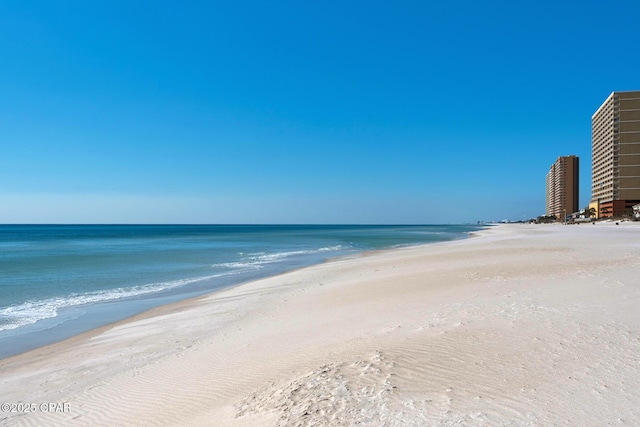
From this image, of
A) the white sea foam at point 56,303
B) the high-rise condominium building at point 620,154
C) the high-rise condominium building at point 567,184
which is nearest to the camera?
Result: the white sea foam at point 56,303

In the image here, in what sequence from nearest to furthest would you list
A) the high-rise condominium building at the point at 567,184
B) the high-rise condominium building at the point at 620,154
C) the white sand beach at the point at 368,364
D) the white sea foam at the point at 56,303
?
the white sand beach at the point at 368,364 < the white sea foam at the point at 56,303 < the high-rise condominium building at the point at 620,154 < the high-rise condominium building at the point at 567,184

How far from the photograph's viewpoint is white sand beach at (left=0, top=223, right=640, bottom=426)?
4480mm

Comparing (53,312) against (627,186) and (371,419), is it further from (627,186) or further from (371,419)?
(627,186)

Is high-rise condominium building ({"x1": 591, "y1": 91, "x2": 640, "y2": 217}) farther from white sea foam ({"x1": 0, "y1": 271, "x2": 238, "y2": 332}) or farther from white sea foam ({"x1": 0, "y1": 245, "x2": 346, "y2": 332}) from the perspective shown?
white sea foam ({"x1": 0, "y1": 271, "x2": 238, "y2": 332})

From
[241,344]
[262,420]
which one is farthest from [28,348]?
[262,420]

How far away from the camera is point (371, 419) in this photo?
4238 mm

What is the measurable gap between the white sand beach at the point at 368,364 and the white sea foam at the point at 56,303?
12.2 ft

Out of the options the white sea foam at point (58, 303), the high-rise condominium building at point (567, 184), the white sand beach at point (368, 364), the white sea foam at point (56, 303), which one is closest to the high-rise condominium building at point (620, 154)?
the high-rise condominium building at point (567, 184)

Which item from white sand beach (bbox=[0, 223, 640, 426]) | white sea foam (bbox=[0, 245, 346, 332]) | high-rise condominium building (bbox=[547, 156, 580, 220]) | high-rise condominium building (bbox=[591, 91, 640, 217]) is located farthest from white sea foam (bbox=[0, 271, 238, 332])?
high-rise condominium building (bbox=[547, 156, 580, 220])

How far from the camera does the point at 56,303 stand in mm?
15195

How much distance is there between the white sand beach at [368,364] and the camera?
4.48 meters

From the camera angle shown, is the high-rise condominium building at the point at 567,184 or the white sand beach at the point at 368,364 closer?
the white sand beach at the point at 368,364

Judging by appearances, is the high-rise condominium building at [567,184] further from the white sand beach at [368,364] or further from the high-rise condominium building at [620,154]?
the white sand beach at [368,364]

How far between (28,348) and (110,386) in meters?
4.72
